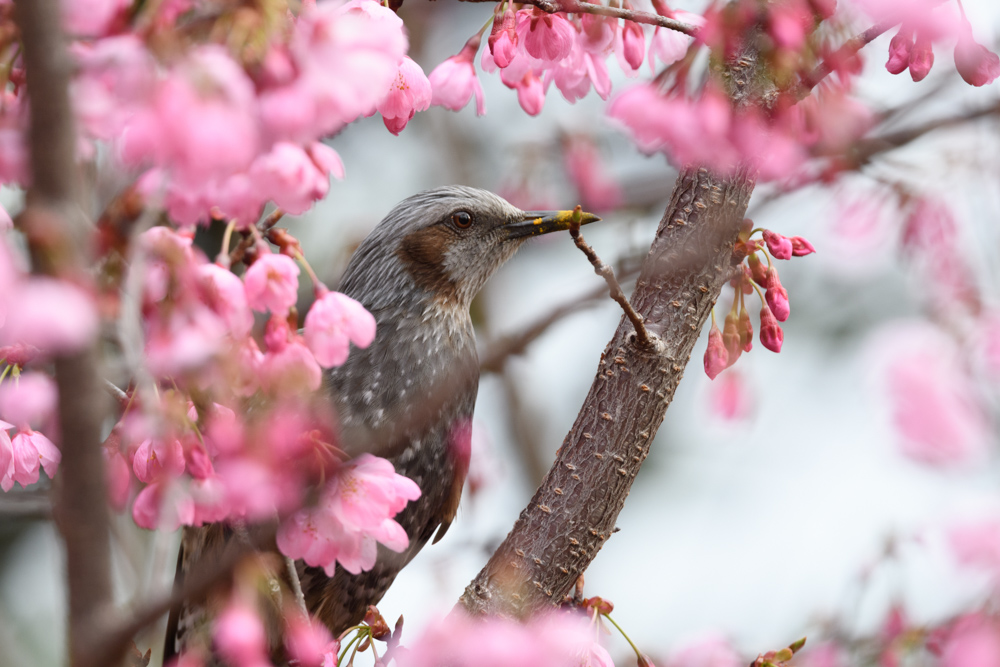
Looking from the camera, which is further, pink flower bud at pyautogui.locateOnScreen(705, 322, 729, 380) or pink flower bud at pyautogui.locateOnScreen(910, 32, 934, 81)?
pink flower bud at pyautogui.locateOnScreen(705, 322, 729, 380)

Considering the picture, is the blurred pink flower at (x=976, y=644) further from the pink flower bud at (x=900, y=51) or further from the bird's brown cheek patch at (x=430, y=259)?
the bird's brown cheek patch at (x=430, y=259)

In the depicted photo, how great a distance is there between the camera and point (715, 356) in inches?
67.7

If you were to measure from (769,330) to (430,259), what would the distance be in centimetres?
122

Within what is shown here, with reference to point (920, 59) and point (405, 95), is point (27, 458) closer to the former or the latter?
point (405, 95)

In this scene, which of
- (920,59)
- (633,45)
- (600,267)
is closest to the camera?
(600,267)

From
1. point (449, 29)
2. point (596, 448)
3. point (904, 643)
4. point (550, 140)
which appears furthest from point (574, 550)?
point (449, 29)

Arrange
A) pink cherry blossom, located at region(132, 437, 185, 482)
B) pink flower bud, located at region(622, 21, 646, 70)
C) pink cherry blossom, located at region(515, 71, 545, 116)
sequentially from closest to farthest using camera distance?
pink cherry blossom, located at region(132, 437, 185, 482) → pink flower bud, located at region(622, 21, 646, 70) → pink cherry blossom, located at region(515, 71, 545, 116)

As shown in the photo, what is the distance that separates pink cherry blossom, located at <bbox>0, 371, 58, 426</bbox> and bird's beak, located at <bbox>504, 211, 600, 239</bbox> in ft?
4.39

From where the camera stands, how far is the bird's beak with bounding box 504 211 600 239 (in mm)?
2444

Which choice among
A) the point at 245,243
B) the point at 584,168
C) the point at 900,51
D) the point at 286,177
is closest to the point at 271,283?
the point at 245,243

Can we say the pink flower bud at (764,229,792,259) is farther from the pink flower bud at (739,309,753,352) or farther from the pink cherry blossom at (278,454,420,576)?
the pink cherry blossom at (278,454,420,576)

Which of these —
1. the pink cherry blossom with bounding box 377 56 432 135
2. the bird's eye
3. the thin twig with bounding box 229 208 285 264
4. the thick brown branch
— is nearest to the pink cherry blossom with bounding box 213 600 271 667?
the thick brown branch

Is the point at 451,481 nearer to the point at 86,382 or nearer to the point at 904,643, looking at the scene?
the point at 904,643

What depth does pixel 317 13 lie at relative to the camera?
1001 millimetres
